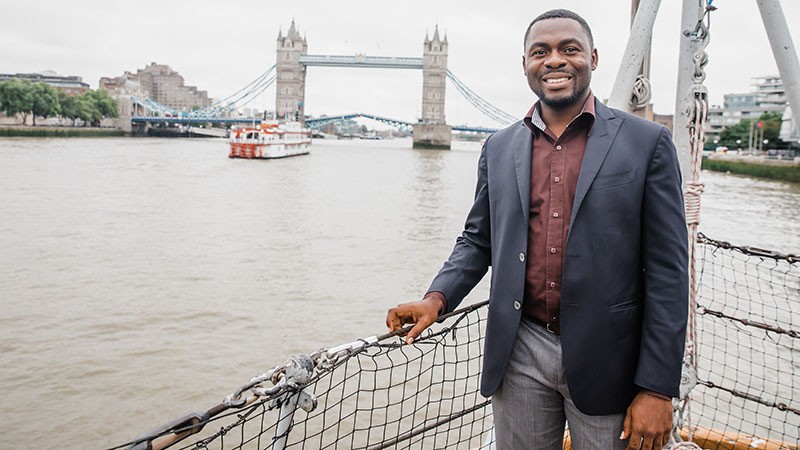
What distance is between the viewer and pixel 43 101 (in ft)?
136

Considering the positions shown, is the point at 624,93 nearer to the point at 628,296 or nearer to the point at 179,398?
the point at 628,296

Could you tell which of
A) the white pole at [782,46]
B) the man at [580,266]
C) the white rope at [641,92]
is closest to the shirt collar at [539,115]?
the man at [580,266]

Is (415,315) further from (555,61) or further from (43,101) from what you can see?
(43,101)

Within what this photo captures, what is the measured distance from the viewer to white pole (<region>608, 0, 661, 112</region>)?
1636 mm

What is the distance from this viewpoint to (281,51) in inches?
2594

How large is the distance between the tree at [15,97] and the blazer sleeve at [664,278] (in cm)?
4590

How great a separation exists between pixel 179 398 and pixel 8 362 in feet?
4.63

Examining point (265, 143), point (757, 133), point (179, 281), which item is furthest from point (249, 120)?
point (179, 281)

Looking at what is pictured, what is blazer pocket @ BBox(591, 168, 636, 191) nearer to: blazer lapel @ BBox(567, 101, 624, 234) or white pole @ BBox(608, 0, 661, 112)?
blazer lapel @ BBox(567, 101, 624, 234)

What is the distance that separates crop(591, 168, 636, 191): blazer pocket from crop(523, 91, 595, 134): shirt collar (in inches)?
4.0

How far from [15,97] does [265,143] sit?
20.0 metres

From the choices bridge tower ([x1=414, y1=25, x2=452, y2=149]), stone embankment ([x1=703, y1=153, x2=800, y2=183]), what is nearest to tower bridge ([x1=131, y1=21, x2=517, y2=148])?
bridge tower ([x1=414, y1=25, x2=452, y2=149])

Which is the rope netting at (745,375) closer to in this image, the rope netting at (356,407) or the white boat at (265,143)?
the rope netting at (356,407)

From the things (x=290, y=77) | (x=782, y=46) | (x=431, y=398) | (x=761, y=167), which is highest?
(x=290, y=77)
